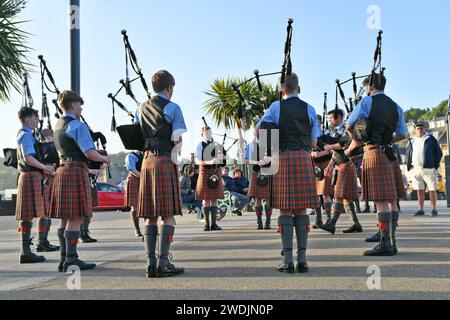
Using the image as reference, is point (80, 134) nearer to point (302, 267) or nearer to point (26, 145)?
point (26, 145)

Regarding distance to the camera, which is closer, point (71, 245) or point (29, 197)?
point (71, 245)

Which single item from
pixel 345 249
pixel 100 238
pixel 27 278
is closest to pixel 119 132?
pixel 27 278

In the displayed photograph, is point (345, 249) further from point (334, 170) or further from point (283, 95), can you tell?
point (334, 170)

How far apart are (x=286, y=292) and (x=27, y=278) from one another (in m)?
2.25

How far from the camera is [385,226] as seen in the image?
4934 millimetres

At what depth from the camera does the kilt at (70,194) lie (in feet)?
15.5

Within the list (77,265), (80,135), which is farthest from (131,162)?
(77,265)

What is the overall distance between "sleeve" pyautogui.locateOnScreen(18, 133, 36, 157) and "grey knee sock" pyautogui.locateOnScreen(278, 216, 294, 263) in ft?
9.05

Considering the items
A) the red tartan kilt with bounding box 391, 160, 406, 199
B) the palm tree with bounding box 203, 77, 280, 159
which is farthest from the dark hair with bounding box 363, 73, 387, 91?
the palm tree with bounding box 203, 77, 280, 159

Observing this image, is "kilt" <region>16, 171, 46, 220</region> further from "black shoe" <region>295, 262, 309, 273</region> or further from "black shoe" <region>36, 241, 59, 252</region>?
"black shoe" <region>295, 262, 309, 273</region>

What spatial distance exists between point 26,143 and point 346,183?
4.25 metres

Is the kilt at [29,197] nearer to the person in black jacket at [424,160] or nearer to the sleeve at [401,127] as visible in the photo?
the sleeve at [401,127]

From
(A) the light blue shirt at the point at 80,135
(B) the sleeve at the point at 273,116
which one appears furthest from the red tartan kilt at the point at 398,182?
(A) the light blue shirt at the point at 80,135

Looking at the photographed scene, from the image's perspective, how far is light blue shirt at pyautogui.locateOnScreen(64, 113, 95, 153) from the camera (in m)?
4.56
